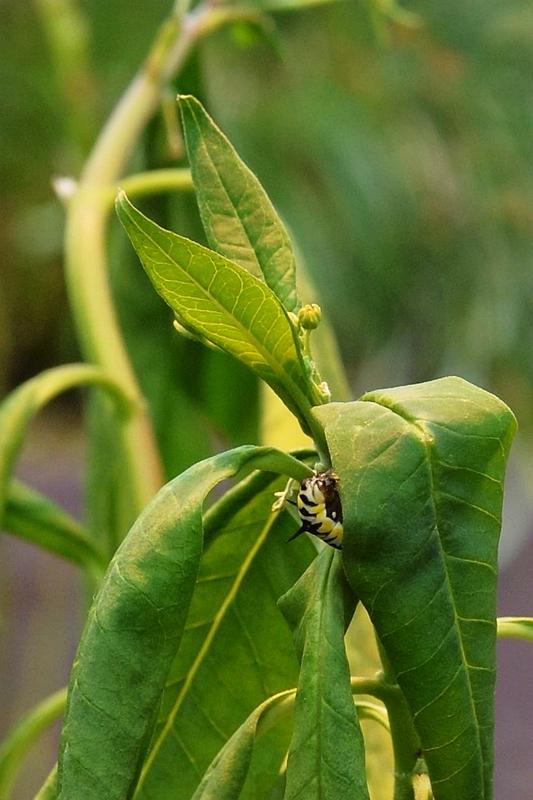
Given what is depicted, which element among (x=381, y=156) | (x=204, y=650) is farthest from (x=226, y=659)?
(x=381, y=156)

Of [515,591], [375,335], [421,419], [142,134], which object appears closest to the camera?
[421,419]

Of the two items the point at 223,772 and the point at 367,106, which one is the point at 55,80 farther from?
the point at 223,772

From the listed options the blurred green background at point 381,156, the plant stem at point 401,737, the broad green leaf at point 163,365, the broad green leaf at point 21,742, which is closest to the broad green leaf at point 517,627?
the plant stem at point 401,737

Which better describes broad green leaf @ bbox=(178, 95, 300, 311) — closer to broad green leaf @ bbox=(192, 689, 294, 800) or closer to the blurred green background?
broad green leaf @ bbox=(192, 689, 294, 800)

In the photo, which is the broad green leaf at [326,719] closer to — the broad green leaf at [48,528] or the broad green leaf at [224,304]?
the broad green leaf at [224,304]

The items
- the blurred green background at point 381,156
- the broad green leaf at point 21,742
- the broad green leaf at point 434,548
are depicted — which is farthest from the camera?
the blurred green background at point 381,156

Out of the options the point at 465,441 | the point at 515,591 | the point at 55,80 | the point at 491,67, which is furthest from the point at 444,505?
the point at 55,80
